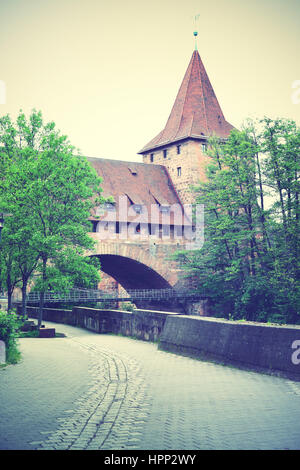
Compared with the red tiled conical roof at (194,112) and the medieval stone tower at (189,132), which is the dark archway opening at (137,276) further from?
the red tiled conical roof at (194,112)

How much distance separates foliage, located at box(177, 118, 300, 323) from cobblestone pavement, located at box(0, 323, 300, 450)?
69.8 ft

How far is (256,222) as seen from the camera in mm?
33406

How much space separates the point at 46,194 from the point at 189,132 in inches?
1075

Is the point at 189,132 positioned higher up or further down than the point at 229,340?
higher up

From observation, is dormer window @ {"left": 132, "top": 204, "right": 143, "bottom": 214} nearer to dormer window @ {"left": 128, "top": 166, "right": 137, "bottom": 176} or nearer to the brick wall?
dormer window @ {"left": 128, "top": 166, "right": 137, "bottom": 176}

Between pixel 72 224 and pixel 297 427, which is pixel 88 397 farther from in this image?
pixel 72 224

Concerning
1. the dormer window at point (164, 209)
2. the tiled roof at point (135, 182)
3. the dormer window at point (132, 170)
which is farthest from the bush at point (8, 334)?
the dormer window at point (132, 170)

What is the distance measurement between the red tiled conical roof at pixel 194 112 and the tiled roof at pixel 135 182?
3.49 m

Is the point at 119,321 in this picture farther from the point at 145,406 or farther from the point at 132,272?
the point at 132,272

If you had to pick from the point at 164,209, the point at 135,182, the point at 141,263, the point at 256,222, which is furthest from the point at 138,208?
the point at 256,222

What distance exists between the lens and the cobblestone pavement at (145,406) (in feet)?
16.8

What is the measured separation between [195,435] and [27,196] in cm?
1554

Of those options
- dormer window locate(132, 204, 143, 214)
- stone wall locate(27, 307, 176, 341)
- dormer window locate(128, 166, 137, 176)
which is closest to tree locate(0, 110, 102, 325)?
stone wall locate(27, 307, 176, 341)
